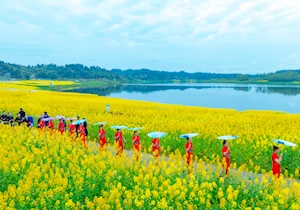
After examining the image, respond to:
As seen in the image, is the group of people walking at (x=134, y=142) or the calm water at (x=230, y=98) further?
the calm water at (x=230, y=98)

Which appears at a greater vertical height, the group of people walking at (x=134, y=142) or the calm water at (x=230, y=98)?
the group of people walking at (x=134, y=142)

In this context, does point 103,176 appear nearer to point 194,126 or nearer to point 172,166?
point 172,166

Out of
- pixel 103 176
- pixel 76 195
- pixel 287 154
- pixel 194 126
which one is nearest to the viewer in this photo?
pixel 76 195

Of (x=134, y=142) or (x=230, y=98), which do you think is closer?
(x=134, y=142)

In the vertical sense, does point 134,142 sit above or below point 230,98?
above

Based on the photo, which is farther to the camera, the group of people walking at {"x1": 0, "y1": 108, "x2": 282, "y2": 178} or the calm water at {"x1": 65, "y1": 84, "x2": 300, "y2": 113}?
the calm water at {"x1": 65, "y1": 84, "x2": 300, "y2": 113}

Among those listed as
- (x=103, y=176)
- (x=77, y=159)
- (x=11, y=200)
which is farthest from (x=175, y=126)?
(x=11, y=200)

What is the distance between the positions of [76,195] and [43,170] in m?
1.91

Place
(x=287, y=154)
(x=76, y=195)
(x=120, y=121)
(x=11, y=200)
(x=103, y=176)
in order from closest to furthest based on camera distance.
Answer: (x=11, y=200) < (x=76, y=195) < (x=103, y=176) < (x=287, y=154) < (x=120, y=121)

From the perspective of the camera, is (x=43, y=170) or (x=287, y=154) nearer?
(x=43, y=170)

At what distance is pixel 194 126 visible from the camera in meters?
17.9

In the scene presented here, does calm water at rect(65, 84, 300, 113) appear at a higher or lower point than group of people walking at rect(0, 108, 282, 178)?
lower

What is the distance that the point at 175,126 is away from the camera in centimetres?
1825

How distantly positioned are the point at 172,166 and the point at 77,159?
11.1 feet
